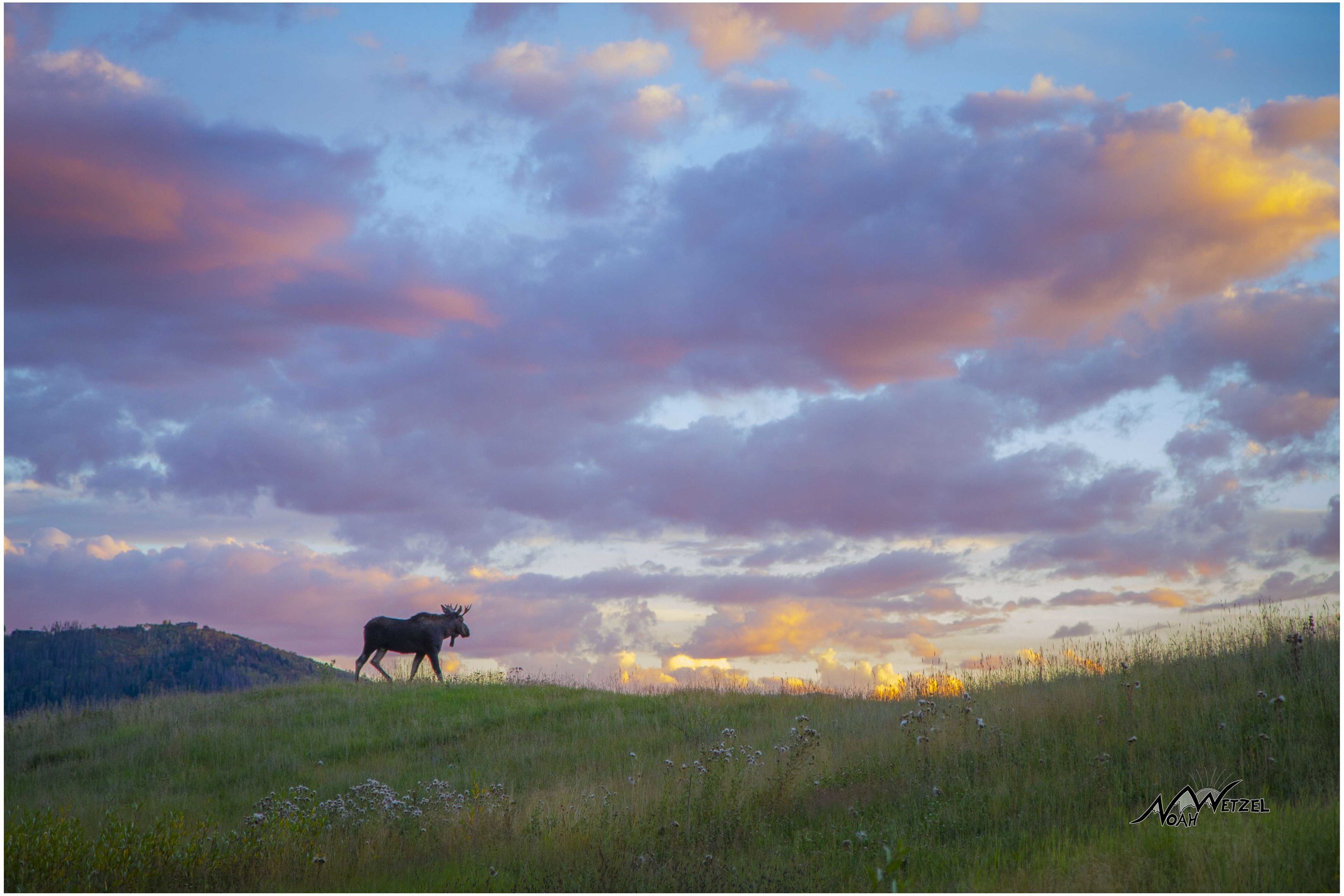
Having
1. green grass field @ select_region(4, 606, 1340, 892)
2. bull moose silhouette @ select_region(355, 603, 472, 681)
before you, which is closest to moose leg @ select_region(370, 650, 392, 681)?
bull moose silhouette @ select_region(355, 603, 472, 681)

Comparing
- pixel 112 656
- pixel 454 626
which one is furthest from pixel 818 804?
pixel 112 656

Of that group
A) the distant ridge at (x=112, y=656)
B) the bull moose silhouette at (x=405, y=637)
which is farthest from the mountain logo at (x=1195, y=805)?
the distant ridge at (x=112, y=656)

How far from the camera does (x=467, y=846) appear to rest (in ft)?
36.4

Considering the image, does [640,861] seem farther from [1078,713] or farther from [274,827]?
[1078,713]

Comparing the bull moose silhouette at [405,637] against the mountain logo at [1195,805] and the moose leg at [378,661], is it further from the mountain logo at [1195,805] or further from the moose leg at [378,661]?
the mountain logo at [1195,805]

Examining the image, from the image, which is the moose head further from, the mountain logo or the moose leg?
the mountain logo

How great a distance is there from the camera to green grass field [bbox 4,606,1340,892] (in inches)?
347

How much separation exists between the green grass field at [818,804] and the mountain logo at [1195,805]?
6.8 inches

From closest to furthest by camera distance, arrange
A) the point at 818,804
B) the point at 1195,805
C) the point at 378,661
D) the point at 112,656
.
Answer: the point at 1195,805, the point at 818,804, the point at 378,661, the point at 112,656

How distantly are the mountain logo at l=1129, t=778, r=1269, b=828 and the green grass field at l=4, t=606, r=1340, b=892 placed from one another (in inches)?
6.8

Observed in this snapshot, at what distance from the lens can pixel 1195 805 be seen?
32.2 feet

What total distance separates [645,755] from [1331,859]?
437 inches

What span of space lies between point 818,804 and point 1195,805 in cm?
443

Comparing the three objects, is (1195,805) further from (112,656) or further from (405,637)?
(112,656)
